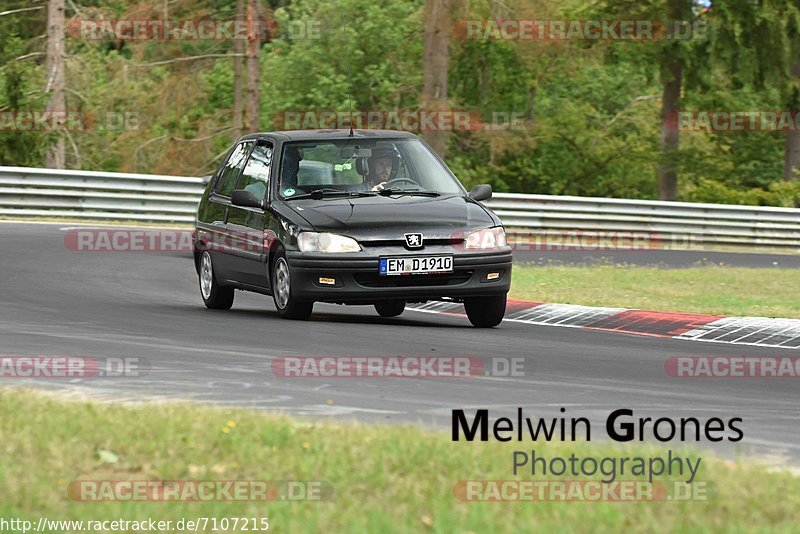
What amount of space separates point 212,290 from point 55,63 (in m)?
24.2

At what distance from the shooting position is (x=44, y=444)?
674cm

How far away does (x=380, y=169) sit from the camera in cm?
1309

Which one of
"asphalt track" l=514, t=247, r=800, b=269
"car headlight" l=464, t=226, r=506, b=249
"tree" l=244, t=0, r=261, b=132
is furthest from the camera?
"tree" l=244, t=0, r=261, b=132

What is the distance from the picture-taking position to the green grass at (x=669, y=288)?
14836 mm

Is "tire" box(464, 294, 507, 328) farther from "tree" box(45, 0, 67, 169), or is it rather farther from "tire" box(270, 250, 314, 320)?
"tree" box(45, 0, 67, 169)

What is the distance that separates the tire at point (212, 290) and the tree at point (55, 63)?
75.5ft

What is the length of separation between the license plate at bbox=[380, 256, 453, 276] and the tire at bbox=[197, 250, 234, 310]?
260 cm

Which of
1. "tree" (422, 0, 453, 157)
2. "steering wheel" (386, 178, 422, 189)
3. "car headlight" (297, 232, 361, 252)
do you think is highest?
"tree" (422, 0, 453, 157)

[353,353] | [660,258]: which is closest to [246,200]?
[353,353]

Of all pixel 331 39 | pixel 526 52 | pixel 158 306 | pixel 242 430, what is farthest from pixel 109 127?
pixel 242 430

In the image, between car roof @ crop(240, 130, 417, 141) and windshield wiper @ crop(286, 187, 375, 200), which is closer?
windshield wiper @ crop(286, 187, 375, 200)

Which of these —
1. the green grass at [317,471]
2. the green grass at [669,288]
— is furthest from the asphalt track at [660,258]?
the green grass at [317,471]

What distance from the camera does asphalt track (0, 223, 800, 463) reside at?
8.19m

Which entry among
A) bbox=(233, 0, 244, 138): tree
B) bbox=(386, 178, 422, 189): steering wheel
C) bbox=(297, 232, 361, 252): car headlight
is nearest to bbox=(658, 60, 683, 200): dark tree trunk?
bbox=(233, 0, 244, 138): tree
